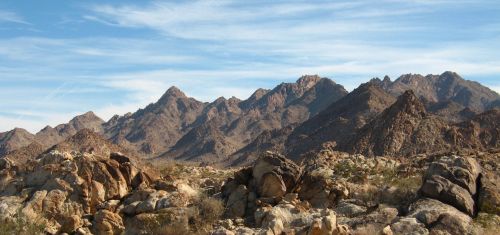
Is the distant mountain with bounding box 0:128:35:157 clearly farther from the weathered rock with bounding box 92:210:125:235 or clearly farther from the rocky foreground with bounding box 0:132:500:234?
the weathered rock with bounding box 92:210:125:235

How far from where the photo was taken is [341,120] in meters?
114

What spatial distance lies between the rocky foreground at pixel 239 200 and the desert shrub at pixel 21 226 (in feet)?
0.11

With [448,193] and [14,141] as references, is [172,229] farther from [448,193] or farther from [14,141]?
[14,141]

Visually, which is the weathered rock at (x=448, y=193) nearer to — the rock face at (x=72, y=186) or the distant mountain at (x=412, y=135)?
the rock face at (x=72, y=186)

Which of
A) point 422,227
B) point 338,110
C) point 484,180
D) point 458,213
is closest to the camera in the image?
point 422,227

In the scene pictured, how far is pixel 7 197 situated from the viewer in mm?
22016

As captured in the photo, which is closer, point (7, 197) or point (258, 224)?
point (258, 224)

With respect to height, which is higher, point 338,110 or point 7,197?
point 338,110

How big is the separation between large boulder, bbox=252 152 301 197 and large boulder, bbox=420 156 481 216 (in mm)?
4834

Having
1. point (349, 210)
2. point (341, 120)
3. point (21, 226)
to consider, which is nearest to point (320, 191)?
point (349, 210)

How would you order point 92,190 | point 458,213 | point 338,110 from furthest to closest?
1. point 338,110
2. point 92,190
3. point 458,213

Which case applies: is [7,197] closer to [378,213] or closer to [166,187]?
[166,187]

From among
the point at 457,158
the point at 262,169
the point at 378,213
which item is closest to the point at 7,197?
the point at 262,169

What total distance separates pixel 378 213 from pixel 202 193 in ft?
23.9
